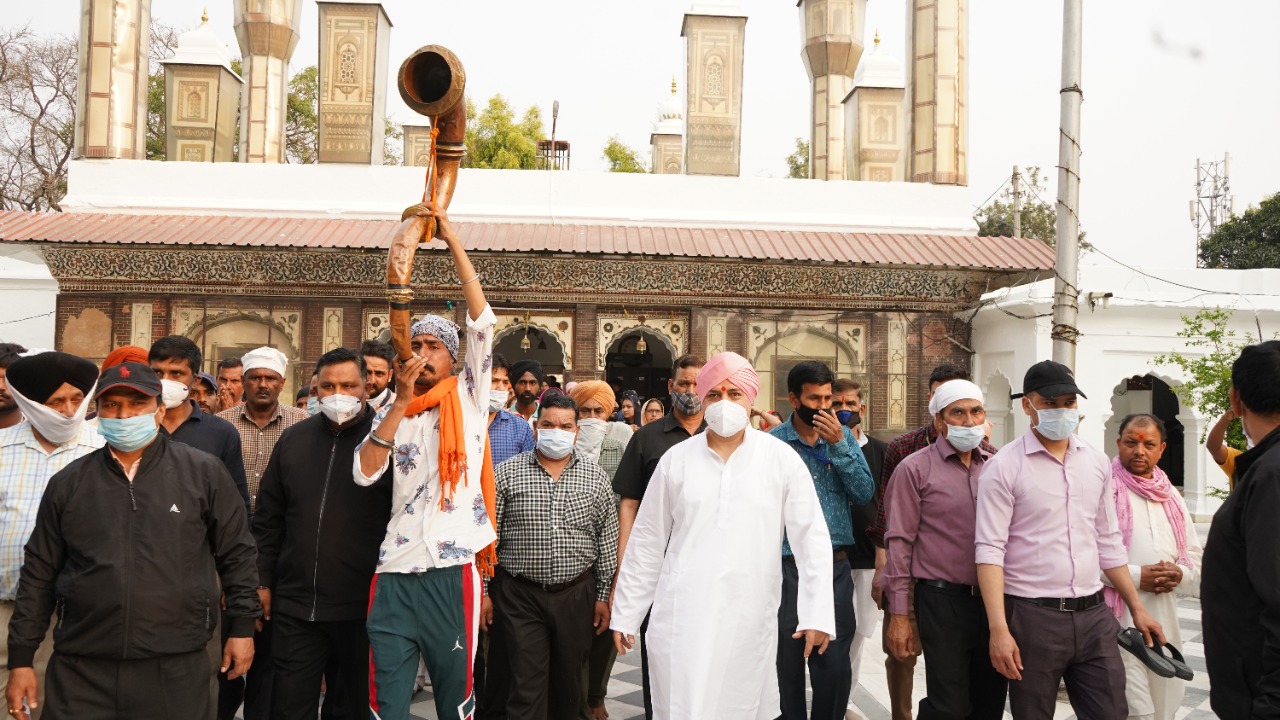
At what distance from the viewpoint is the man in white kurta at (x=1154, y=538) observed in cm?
475

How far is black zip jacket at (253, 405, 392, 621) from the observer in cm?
394

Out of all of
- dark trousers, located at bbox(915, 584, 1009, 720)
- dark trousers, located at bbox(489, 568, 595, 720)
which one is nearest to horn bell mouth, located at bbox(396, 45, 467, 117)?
dark trousers, located at bbox(489, 568, 595, 720)

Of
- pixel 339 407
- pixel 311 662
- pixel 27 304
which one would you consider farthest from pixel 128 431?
pixel 27 304

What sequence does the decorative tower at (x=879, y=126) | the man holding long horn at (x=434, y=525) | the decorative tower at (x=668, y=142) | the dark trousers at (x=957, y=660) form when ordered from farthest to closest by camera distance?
the decorative tower at (x=668, y=142) → the decorative tower at (x=879, y=126) → the dark trousers at (x=957, y=660) → the man holding long horn at (x=434, y=525)

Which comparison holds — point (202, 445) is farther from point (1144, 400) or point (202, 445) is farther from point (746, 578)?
point (1144, 400)

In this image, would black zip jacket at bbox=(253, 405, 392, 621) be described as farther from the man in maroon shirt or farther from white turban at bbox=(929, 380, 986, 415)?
white turban at bbox=(929, 380, 986, 415)

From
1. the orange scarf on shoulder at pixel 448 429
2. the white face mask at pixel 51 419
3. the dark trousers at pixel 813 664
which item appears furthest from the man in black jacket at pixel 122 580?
the dark trousers at pixel 813 664

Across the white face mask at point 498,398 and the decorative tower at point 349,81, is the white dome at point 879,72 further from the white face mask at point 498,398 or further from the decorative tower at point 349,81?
the white face mask at point 498,398

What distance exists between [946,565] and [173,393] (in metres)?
3.51

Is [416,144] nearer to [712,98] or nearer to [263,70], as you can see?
[263,70]

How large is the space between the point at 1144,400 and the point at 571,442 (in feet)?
57.9

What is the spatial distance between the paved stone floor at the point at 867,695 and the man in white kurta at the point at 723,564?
6.45 feet

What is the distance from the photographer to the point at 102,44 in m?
14.5

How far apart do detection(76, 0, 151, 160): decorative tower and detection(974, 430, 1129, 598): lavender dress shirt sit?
14240mm
